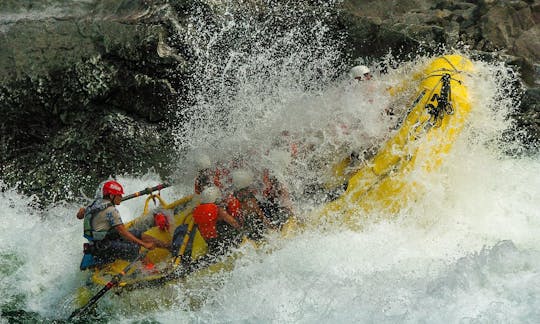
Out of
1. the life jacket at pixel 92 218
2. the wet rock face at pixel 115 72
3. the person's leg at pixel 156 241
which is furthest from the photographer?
the wet rock face at pixel 115 72

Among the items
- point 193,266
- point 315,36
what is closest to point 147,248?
point 193,266

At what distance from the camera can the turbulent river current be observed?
20.2 feet

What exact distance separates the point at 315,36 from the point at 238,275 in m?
6.34

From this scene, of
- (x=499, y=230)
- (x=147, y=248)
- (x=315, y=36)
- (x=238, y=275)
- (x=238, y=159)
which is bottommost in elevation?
(x=499, y=230)

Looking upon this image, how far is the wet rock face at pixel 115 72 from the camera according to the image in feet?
35.8

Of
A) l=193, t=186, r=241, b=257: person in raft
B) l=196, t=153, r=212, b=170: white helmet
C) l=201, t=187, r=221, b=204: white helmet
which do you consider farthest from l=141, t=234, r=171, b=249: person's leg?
l=196, t=153, r=212, b=170: white helmet

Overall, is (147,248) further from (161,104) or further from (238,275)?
(161,104)

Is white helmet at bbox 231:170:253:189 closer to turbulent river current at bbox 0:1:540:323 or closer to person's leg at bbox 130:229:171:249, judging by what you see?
turbulent river current at bbox 0:1:540:323

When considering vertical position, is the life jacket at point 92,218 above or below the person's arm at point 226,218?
above

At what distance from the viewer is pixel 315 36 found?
39.0ft

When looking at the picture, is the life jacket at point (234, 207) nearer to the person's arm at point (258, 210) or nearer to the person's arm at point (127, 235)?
the person's arm at point (258, 210)

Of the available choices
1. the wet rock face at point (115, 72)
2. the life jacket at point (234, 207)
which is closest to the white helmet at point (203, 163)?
Answer: the life jacket at point (234, 207)

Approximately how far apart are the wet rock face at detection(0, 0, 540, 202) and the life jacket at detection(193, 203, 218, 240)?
12.6 ft

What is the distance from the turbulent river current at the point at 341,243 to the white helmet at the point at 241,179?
0.49 metres
